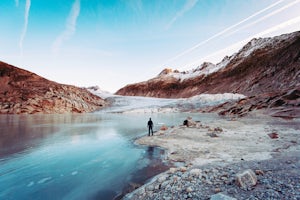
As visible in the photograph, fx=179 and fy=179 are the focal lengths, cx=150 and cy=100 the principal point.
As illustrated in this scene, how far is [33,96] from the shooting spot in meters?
68.6

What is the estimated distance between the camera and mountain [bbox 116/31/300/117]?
36.8m

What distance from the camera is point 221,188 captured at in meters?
5.30

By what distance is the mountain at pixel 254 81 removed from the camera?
36.8 metres

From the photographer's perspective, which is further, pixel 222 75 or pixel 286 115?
pixel 222 75

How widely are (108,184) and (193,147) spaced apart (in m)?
6.33

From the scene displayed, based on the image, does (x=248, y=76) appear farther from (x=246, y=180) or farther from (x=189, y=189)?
(x=189, y=189)

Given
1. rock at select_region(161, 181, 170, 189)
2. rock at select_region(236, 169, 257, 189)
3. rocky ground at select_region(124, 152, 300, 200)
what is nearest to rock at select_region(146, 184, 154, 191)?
rocky ground at select_region(124, 152, 300, 200)

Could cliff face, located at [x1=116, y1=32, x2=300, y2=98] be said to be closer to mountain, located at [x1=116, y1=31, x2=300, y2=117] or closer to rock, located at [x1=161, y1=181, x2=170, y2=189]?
mountain, located at [x1=116, y1=31, x2=300, y2=117]

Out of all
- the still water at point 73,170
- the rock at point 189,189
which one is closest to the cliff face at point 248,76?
the still water at point 73,170

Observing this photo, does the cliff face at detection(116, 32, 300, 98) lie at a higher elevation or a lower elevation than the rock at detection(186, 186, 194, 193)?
higher

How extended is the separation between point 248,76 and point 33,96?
10392cm

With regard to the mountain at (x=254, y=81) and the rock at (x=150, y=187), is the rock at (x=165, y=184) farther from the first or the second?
the mountain at (x=254, y=81)

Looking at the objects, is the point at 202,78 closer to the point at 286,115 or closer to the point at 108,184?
the point at 286,115

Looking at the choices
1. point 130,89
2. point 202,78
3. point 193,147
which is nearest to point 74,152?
point 193,147
